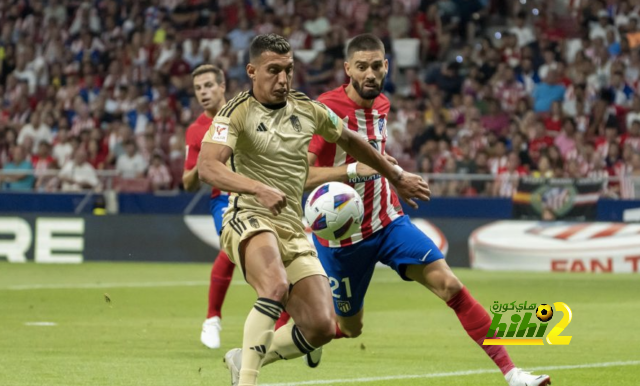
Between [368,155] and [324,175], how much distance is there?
0.82 meters

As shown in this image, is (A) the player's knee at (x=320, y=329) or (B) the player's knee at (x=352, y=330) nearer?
(A) the player's knee at (x=320, y=329)

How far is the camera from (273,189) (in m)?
6.72

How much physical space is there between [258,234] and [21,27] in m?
23.5

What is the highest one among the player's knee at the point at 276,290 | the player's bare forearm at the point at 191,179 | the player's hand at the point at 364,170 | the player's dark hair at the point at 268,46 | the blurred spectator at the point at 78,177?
the player's dark hair at the point at 268,46

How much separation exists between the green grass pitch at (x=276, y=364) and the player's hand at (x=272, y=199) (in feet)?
6.50

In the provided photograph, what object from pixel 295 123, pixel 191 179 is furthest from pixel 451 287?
pixel 191 179

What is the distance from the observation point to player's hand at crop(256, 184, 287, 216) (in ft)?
21.7

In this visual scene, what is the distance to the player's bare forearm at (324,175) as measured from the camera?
846 cm

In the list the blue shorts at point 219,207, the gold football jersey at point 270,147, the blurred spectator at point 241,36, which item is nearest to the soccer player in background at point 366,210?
the gold football jersey at point 270,147

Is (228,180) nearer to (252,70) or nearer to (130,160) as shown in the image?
(252,70)

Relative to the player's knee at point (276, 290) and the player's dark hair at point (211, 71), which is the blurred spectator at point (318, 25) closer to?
the player's dark hair at point (211, 71)

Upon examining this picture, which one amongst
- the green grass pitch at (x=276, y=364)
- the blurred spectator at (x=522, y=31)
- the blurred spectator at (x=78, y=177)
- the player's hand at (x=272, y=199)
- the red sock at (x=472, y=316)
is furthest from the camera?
the blurred spectator at (x=522, y=31)

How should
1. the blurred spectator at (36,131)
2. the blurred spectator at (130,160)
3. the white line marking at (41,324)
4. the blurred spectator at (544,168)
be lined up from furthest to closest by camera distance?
the blurred spectator at (36,131), the blurred spectator at (130,160), the blurred spectator at (544,168), the white line marking at (41,324)

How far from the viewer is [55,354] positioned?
32.0 feet
